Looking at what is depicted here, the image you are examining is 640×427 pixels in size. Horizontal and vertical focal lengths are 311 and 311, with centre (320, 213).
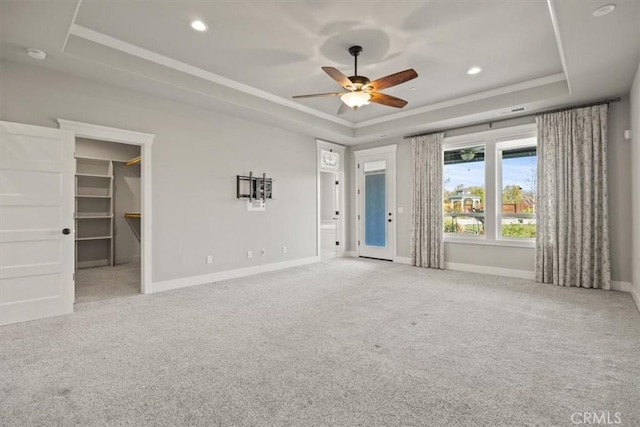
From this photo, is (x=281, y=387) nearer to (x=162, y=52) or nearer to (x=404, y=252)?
(x=162, y=52)

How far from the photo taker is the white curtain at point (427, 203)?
6242mm

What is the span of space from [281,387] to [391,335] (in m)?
1.26

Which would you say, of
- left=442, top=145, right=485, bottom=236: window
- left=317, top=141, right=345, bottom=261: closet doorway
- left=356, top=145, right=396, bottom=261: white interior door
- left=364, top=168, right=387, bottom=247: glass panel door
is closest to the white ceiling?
left=442, top=145, right=485, bottom=236: window

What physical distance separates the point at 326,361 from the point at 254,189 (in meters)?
3.89

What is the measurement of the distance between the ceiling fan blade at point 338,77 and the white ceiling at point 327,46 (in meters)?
0.46

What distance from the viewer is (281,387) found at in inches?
81.7

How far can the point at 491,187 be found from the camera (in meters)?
5.73

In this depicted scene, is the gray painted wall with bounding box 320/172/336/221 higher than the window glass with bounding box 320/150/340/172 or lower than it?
lower

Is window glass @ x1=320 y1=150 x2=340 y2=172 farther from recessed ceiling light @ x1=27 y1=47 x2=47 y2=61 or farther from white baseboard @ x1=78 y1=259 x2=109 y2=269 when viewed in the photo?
white baseboard @ x1=78 y1=259 x2=109 y2=269


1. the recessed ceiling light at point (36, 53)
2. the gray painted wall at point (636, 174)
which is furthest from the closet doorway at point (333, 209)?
the recessed ceiling light at point (36, 53)

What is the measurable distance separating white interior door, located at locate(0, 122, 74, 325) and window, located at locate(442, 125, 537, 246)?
6165mm

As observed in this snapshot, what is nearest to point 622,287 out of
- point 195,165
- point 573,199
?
point 573,199

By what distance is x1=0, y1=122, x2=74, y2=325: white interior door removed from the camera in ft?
10.8

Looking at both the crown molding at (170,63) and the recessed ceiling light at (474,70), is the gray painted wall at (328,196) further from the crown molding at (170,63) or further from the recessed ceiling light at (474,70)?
the recessed ceiling light at (474,70)
